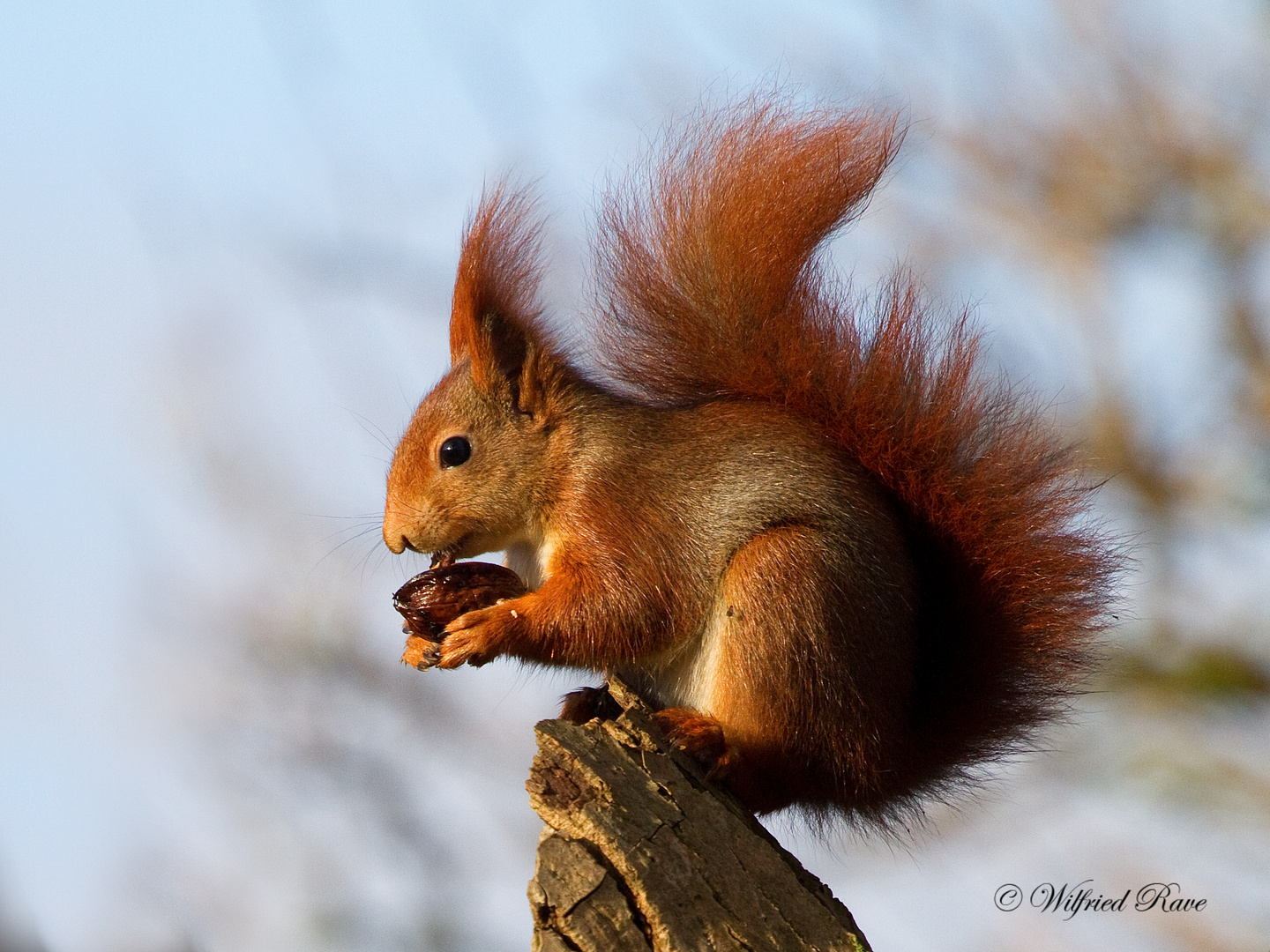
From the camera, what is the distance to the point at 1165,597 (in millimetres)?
Result: 5992

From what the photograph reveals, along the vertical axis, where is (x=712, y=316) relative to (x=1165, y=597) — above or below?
below

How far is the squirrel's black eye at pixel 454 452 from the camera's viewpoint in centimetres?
277

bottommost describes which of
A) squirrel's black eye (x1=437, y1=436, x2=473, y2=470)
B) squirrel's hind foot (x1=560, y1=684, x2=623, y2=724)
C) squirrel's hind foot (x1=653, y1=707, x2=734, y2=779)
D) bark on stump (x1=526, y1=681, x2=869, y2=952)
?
bark on stump (x1=526, y1=681, x2=869, y2=952)

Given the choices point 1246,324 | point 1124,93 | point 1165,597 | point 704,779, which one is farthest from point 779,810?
point 1124,93

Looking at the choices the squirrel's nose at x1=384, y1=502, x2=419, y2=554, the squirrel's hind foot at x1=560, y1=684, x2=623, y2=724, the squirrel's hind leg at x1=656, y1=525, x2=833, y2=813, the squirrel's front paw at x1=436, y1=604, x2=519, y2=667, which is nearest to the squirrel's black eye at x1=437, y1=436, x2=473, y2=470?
the squirrel's nose at x1=384, y1=502, x2=419, y2=554

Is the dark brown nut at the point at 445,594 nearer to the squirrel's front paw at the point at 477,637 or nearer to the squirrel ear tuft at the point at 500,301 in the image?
the squirrel's front paw at the point at 477,637

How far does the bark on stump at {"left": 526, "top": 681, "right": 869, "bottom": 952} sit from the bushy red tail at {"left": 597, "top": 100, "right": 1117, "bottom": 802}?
19.7 inches

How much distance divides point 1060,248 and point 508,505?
4.71 meters

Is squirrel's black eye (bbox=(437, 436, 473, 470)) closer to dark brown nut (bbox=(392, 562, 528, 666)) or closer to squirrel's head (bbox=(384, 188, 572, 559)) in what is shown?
squirrel's head (bbox=(384, 188, 572, 559))

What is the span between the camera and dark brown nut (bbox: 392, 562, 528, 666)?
2.54 m

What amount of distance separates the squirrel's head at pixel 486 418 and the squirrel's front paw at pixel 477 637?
12.3 inches

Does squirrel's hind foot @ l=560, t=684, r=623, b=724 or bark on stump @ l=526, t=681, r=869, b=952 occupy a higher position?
squirrel's hind foot @ l=560, t=684, r=623, b=724

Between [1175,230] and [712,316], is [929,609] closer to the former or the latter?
[712,316]

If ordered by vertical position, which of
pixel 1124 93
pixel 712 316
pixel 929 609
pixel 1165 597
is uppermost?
pixel 1124 93
